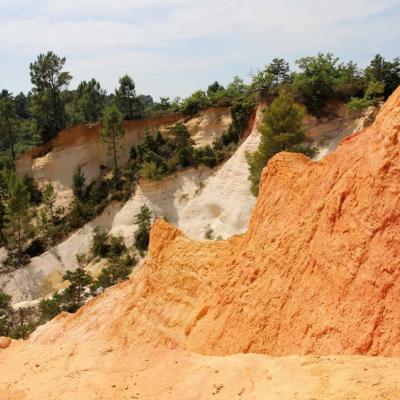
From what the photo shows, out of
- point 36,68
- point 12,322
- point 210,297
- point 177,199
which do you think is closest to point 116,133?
point 177,199

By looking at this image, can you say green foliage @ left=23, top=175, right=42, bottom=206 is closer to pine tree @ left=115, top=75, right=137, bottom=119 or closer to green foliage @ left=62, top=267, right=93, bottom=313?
pine tree @ left=115, top=75, right=137, bottom=119

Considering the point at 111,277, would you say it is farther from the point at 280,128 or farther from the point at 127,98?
the point at 127,98

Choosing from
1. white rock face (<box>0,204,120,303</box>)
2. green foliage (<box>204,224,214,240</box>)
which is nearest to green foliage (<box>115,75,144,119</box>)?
white rock face (<box>0,204,120,303</box>)

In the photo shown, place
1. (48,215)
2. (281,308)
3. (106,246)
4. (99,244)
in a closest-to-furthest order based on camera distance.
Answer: (281,308), (106,246), (99,244), (48,215)

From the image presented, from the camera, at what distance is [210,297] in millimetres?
15430

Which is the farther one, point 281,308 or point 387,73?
point 387,73

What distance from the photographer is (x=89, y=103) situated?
7069 cm

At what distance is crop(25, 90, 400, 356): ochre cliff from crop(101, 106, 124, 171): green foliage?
3510 cm

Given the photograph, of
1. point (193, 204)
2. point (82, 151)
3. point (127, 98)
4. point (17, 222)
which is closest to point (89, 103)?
point (127, 98)

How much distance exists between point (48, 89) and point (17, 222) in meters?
20.8

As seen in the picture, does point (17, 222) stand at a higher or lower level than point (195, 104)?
lower

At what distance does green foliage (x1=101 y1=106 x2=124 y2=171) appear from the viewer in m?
51.9

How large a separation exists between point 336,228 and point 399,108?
2871 mm

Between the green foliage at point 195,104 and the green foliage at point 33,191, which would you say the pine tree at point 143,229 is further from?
the green foliage at point 33,191
